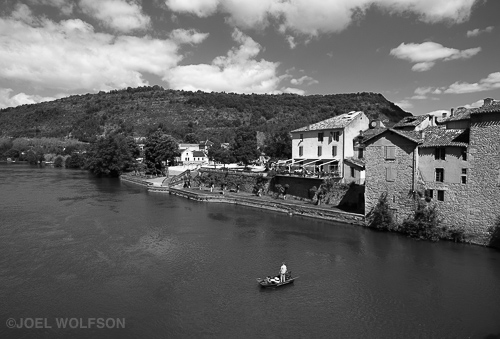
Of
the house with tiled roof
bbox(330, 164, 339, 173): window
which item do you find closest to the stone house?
the house with tiled roof

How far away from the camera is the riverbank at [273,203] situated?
111 ft

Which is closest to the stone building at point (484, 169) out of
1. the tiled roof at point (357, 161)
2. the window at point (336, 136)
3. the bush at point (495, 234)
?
the bush at point (495, 234)

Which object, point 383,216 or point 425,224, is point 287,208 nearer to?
point 383,216

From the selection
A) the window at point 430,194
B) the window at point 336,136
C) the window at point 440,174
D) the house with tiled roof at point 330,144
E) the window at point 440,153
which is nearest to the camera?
the window at point 440,153

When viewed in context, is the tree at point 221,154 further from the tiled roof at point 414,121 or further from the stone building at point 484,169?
the stone building at point 484,169

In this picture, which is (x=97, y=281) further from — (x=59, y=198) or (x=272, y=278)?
(x=59, y=198)

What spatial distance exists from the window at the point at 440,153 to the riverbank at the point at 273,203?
842cm

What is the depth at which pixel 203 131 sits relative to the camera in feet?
474

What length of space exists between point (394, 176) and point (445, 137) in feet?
16.4

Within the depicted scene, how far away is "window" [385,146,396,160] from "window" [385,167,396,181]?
0.96 m

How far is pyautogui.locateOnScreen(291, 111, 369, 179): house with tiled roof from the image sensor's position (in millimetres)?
41719

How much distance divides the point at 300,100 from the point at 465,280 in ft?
509

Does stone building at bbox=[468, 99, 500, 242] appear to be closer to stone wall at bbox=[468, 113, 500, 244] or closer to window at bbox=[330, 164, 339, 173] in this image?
stone wall at bbox=[468, 113, 500, 244]

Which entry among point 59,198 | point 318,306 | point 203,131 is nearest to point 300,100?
point 203,131
